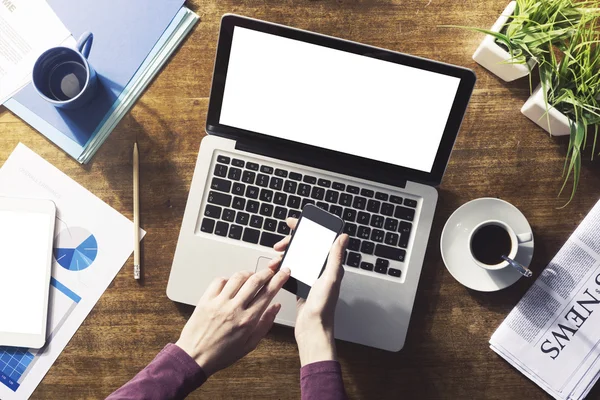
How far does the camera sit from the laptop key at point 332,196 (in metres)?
0.86

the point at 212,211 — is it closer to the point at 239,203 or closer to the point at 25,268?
the point at 239,203

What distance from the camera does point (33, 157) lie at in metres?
0.90

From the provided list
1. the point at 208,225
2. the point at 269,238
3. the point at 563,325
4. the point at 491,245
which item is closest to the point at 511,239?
the point at 491,245

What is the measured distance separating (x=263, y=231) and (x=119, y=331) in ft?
1.01

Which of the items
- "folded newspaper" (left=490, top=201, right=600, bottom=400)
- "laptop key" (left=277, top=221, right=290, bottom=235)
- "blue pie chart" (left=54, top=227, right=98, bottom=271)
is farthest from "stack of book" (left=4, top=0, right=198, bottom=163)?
"folded newspaper" (left=490, top=201, right=600, bottom=400)

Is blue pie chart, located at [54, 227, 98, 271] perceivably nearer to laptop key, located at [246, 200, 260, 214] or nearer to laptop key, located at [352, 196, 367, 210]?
laptop key, located at [246, 200, 260, 214]

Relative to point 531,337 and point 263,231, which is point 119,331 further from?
point 531,337

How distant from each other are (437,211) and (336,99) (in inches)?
10.4

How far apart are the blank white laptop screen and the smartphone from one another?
118 mm

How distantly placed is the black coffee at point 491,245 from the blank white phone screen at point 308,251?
0.83 ft

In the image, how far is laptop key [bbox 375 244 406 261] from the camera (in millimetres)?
849

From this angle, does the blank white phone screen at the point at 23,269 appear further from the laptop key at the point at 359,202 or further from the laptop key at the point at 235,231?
the laptop key at the point at 359,202

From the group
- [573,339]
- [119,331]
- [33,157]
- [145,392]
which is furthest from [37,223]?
[573,339]

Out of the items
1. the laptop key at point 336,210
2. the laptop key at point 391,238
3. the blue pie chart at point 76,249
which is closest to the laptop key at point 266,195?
the laptop key at point 336,210
